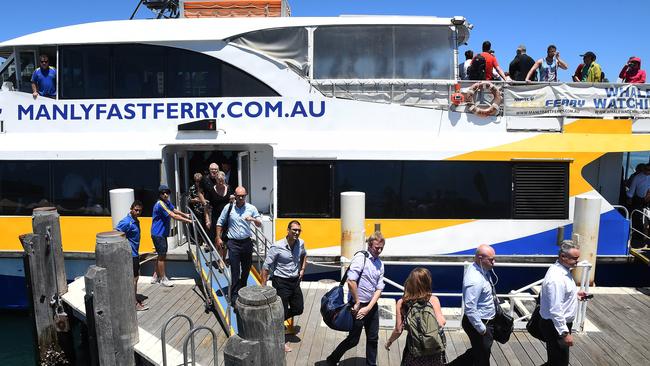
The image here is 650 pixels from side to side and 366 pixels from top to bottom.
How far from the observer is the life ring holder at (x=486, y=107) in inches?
296

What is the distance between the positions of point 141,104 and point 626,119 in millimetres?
7931

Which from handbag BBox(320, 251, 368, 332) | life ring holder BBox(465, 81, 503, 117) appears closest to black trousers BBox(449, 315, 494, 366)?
handbag BBox(320, 251, 368, 332)

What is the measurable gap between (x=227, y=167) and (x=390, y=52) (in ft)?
10.8

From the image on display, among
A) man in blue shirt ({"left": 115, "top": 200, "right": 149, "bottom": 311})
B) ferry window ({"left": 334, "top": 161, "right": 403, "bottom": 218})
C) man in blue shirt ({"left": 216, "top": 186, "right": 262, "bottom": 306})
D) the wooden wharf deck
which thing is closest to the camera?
the wooden wharf deck

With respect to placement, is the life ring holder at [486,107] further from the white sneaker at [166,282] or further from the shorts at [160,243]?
the white sneaker at [166,282]

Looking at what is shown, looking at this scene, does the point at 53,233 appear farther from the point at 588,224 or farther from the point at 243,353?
the point at 588,224

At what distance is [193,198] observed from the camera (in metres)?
7.48

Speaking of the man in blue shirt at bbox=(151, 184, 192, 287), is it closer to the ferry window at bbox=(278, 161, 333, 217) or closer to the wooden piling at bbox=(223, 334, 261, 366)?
the ferry window at bbox=(278, 161, 333, 217)

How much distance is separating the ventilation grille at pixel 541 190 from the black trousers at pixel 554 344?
333 cm

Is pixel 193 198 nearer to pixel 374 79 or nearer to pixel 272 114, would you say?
pixel 272 114

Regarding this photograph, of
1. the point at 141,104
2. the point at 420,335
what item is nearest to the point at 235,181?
the point at 141,104

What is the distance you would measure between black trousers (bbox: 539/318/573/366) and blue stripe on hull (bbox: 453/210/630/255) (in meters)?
3.08

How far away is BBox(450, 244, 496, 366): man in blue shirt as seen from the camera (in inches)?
157

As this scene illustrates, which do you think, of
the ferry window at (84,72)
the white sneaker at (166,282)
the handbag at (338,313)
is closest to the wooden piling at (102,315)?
the white sneaker at (166,282)
